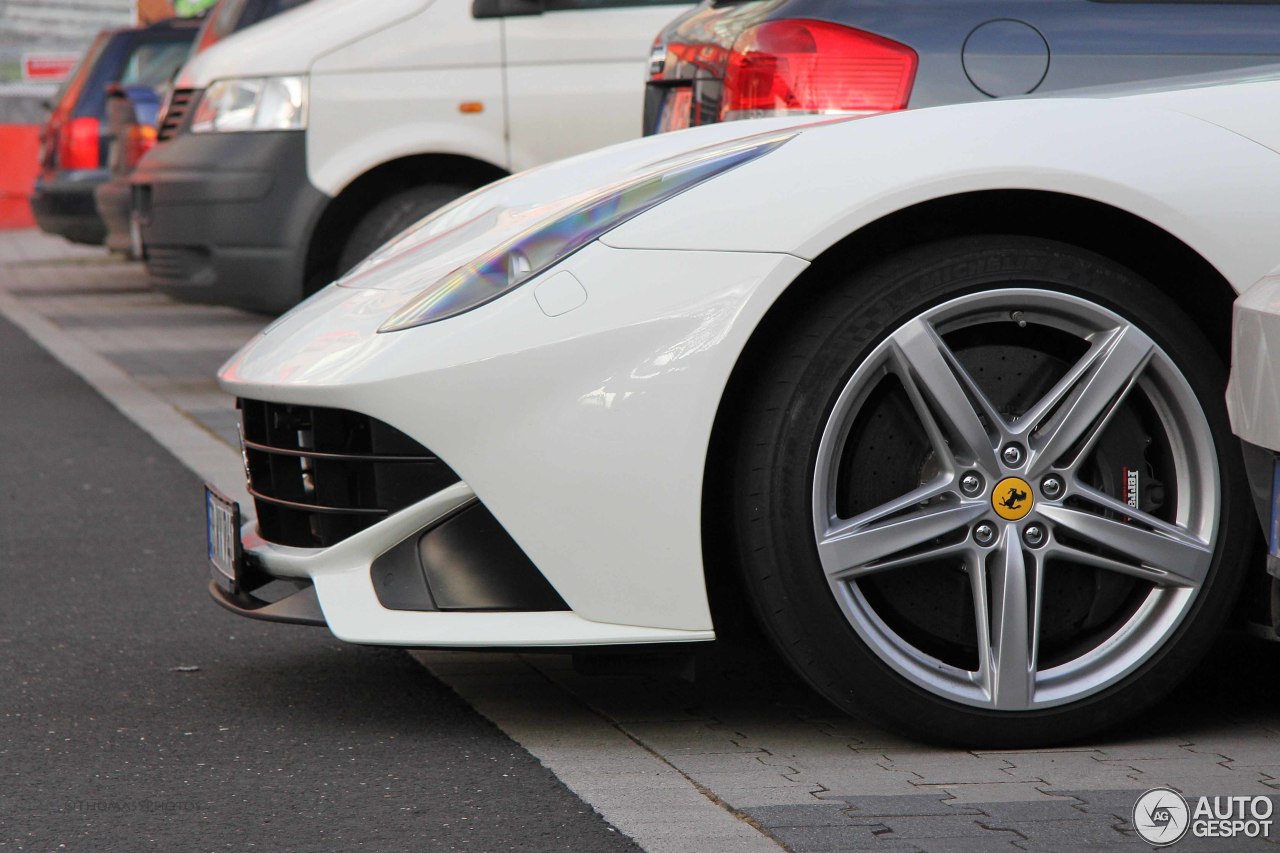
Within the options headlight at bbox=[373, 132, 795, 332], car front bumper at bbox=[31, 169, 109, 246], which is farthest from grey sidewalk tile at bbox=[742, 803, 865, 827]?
car front bumper at bbox=[31, 169, 109, 246]

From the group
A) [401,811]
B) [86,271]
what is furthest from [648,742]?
[86,271]

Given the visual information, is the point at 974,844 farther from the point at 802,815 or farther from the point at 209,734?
the point at 209,734

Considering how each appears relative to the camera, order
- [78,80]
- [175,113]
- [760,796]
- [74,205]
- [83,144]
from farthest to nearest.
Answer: [78,80], [83,144], [74,205], [175,113], [760,796]

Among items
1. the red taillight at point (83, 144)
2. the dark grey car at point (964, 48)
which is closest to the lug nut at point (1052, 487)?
the dark grey car at point (964, 48)

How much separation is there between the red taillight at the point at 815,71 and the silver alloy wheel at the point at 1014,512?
4.22 ft

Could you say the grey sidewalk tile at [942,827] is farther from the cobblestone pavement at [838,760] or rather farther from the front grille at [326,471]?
the front grille at [326,471]

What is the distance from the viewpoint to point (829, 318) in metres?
3.15

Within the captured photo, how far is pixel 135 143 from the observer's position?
1098cm

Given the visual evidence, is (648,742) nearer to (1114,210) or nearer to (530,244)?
(530,244)

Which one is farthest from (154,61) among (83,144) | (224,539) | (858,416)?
(858,416)

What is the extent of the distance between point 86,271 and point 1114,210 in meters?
15.2

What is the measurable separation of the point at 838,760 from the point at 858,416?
59 centimetres

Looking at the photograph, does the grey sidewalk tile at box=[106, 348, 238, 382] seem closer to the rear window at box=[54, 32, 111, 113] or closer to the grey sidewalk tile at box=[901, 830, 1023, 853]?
the rear window at box=[54, 32, 111, 113]

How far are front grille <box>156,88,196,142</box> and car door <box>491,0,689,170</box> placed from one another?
1492mm
